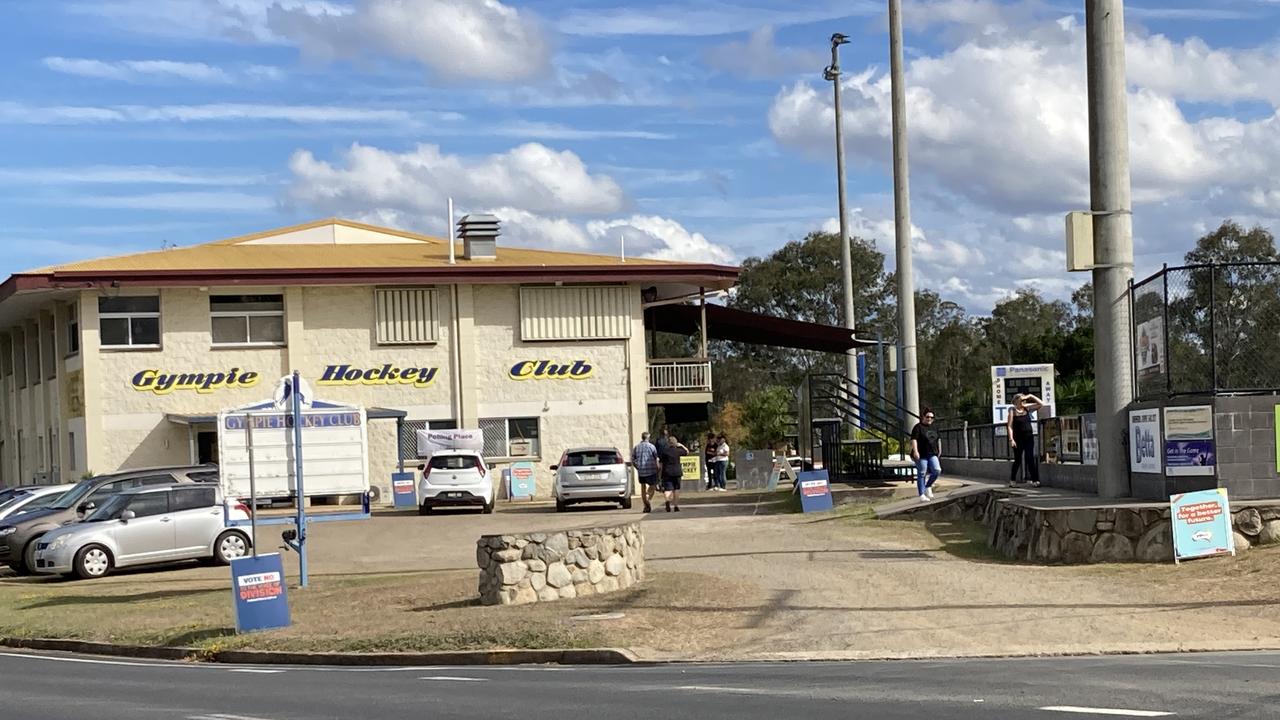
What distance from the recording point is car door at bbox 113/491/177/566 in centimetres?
2650

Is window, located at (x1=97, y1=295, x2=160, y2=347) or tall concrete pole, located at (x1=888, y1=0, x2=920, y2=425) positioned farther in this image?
window, located at (x1=97, y1=295, x2=160, y2=347)

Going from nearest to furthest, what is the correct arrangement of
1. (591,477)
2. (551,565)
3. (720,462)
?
(551,565) → (591,477) → (720,462)

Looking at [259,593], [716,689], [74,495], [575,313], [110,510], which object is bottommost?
[716,689]

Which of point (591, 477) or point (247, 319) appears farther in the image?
point (247, 319)

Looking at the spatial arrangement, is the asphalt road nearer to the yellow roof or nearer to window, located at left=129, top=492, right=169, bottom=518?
window, located at left=129, top=492, right=169, bottom=518

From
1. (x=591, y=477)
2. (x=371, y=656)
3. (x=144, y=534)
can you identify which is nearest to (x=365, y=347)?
(x=591, y=477)

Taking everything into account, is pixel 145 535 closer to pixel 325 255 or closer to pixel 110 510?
pixel 110 510

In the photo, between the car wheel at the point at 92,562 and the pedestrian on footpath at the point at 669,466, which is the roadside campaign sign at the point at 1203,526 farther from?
the car wheel at the point at 92,562

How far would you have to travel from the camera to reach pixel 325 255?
47031mm

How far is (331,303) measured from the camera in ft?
146

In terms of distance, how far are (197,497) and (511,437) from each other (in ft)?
61.5

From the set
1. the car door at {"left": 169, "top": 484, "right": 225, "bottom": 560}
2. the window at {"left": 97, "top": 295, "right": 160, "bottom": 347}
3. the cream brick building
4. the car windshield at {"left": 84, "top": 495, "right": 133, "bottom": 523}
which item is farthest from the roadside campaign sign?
the window at {"left": 97, "top": 295, "right": 160, "bottom": 347}

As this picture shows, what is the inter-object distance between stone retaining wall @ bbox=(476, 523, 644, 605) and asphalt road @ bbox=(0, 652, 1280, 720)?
329 cm

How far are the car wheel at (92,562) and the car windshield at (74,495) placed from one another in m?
3.01
